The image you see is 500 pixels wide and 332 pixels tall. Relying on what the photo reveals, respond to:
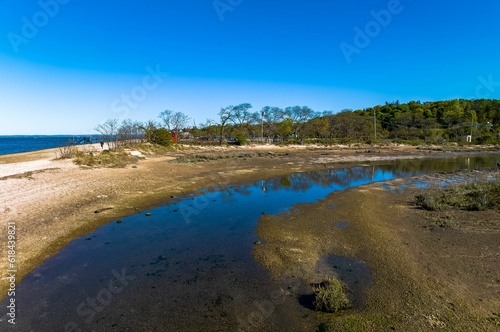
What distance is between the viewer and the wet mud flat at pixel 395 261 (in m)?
5.28

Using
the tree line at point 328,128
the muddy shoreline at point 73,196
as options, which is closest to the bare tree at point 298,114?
the tree line at point 328,128

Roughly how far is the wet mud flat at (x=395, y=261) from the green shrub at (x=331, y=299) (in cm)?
15

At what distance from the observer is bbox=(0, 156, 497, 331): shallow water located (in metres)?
5.47

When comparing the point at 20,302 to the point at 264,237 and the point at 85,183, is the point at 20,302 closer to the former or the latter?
the point at 264,237

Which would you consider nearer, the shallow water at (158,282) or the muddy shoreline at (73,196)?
the shallow water at (158,282)

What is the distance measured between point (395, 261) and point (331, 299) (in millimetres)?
3188

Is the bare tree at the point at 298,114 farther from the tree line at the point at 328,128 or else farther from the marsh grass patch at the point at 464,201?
the marsh grass patch at the point at 464,201

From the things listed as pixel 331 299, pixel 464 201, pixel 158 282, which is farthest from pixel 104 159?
pixel 464 201

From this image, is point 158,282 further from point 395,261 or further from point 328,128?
point 328,128

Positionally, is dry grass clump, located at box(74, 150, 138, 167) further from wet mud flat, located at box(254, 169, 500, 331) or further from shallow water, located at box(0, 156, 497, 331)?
wet mud flat, located at box(254, 169, 500, 331)

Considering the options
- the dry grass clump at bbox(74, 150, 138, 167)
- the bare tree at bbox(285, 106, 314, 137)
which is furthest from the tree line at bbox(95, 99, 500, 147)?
the dry grass clump at bbox(74, 150, 138, 167)

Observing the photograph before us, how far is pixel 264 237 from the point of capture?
9.86m

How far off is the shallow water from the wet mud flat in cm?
43

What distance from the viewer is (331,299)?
5.60 metres
